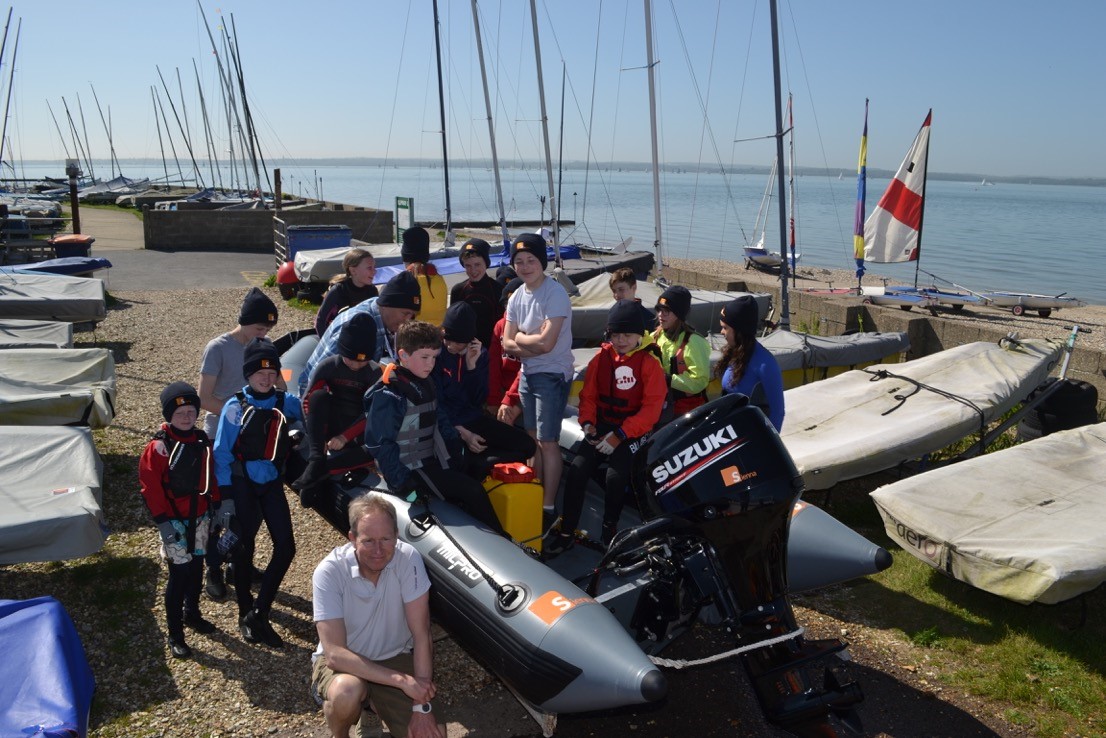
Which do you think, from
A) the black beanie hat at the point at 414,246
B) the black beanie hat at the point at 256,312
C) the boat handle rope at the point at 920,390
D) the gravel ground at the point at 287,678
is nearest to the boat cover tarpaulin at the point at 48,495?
the gravel ground at the point at 287,678

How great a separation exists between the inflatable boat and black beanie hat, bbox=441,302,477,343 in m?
1.03

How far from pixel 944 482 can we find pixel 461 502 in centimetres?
289

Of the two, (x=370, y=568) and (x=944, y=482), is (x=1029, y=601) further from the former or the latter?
(x=370, y=568)

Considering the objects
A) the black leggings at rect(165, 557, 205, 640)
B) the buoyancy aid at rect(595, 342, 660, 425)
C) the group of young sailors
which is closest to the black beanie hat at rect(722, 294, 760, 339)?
the group of young sailors

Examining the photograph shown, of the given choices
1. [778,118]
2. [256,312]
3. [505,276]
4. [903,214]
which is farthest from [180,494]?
[903,214]

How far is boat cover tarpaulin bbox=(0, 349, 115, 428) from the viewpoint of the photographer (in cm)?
572

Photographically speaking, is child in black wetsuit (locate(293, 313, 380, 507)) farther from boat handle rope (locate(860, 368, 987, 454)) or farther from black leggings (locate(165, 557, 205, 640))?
boat handle rope (locate(860, 368, 987, 454))

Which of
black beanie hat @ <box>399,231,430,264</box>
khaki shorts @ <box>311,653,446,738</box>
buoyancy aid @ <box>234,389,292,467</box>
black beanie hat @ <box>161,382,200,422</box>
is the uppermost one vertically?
black beanie hat @ <box>399,231,430,264</box>


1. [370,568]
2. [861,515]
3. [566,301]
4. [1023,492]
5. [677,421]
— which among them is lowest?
[861,515]

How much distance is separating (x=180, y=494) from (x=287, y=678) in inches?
39.5

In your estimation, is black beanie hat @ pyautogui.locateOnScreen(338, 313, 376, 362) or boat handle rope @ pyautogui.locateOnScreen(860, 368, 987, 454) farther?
boat handle rope @ pyautogui.locateOnScreen(860, 368, 987, 454)

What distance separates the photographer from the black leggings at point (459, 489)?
385cm

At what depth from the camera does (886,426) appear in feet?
19.3

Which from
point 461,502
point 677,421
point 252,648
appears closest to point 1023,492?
point 677,421
